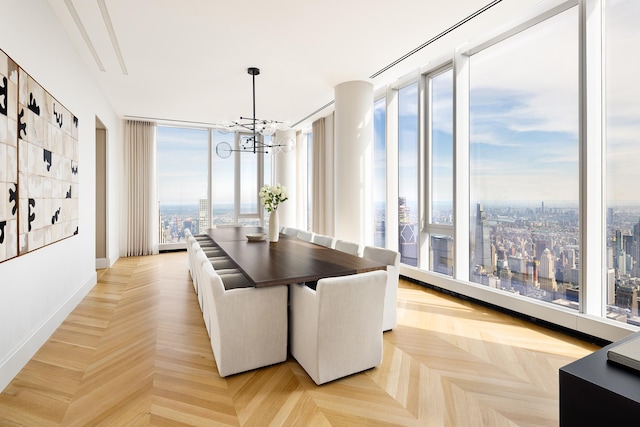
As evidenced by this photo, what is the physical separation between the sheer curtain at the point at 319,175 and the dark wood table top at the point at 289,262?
299cm

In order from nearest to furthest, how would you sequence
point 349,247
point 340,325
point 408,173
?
point 340,325 < point 349,247 < point 408,173

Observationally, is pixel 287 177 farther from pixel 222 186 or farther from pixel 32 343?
pixel 32 343

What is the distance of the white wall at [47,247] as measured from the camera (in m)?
2.14

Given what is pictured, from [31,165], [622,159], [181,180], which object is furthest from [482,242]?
[181,180]

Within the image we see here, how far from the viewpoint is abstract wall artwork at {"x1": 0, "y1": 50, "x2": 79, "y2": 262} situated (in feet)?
6.70

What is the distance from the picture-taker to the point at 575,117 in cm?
288

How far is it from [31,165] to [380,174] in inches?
177

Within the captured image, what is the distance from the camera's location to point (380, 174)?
17.9 ft

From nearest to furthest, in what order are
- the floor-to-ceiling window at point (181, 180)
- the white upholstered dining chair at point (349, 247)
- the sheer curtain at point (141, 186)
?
1. the white upholstered dining chair at point (349, 247)
2. the sheer curtain at point (141, 186)
3. the floor-to-ceiling window at point (181, 180)

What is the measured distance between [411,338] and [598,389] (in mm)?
2078

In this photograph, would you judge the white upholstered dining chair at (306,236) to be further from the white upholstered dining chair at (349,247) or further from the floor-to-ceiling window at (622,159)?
the floor-to-ceiling window at (622,159)

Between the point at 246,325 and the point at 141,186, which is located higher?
the point at 141,186

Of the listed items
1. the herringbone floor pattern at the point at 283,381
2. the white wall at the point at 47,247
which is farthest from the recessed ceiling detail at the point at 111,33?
the herringbone floor pattern at the point at 283,381

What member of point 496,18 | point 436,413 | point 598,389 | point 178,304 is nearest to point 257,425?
point 436,413
